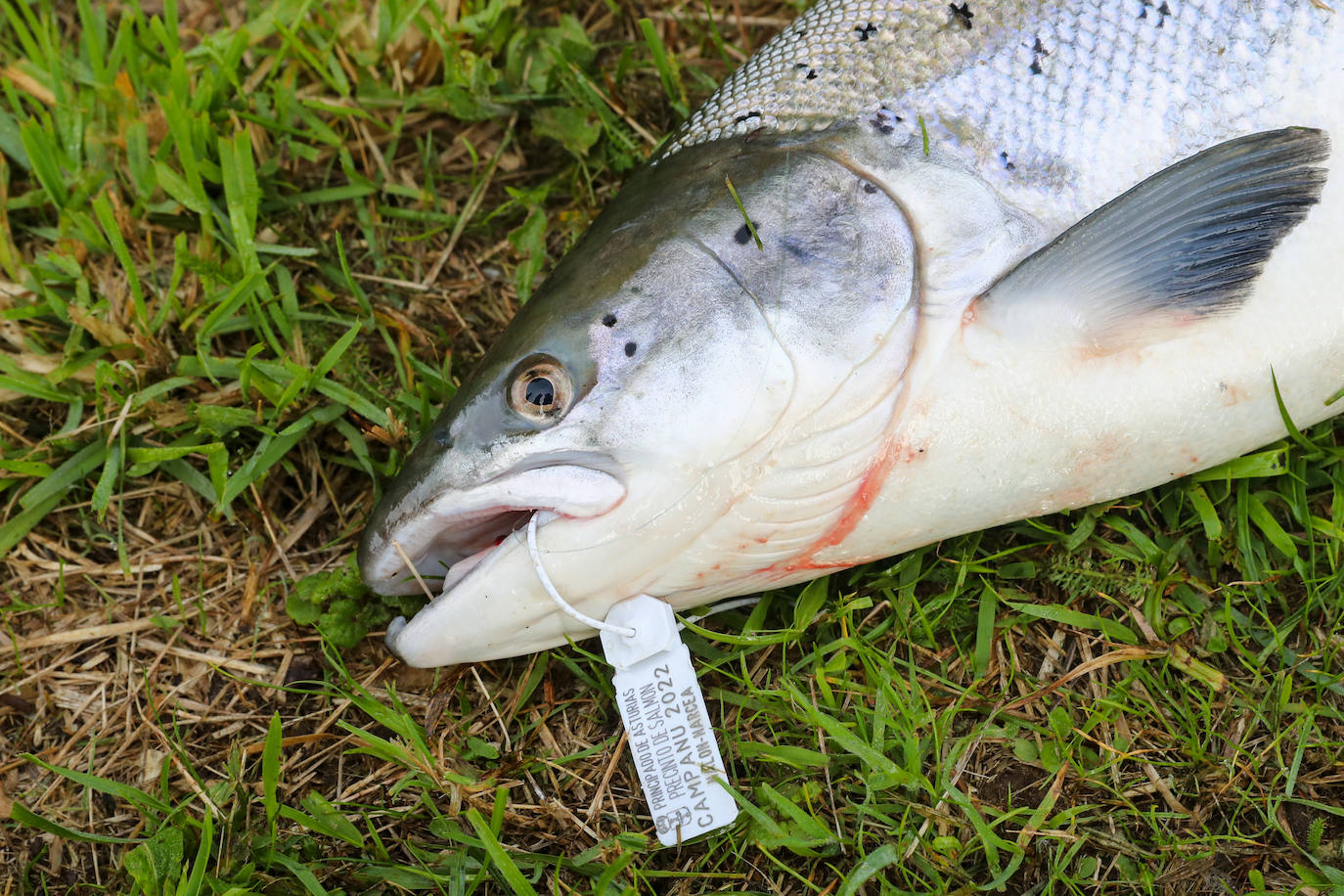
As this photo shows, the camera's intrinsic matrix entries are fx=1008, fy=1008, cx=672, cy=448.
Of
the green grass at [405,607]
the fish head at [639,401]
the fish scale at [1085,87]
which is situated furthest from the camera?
the green grass at [405,607]

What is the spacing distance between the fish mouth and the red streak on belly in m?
0.50

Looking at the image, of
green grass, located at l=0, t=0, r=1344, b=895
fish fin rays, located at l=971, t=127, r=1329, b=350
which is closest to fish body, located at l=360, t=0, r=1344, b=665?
fish fin rays, located at l=971, t=127, r=1329, b=350

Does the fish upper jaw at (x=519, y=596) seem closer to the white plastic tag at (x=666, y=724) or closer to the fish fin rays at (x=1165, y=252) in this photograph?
the white plastic tag at (x=666, y=724)

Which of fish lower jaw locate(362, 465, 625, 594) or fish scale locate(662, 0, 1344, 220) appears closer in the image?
fish lower jaw locate(362, 465, 625, 594)

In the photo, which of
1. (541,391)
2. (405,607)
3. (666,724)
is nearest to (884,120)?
(541,391)

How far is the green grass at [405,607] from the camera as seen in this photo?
2527 mm

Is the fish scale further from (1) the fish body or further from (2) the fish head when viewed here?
(2) the fish head

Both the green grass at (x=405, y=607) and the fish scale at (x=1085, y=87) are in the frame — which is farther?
the green grass at (x=405, y=607)

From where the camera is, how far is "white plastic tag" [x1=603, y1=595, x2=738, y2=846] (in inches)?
96.6

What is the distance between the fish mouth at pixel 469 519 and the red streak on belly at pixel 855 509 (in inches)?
19.6

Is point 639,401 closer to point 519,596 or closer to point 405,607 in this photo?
point 519,596

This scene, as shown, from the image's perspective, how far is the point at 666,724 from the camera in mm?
2510

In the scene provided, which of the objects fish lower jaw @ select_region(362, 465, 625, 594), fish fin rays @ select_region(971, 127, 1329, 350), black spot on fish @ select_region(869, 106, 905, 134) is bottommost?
fish fin rays @ select_region(971, 127, 1329, 350)

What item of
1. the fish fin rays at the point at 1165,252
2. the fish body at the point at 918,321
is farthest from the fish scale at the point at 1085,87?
the fish fin rays at the point at 1165,252
